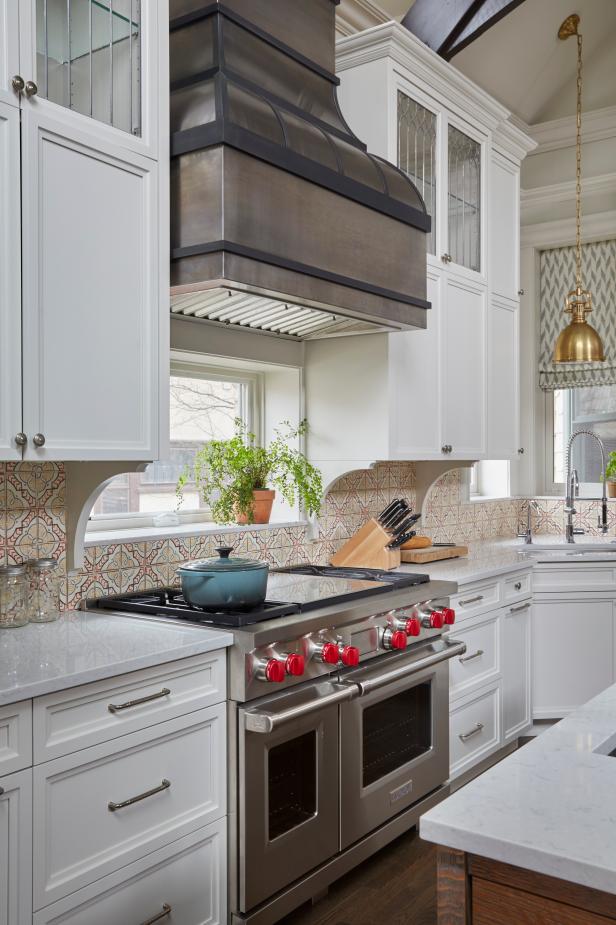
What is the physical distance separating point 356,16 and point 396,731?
2995 mm

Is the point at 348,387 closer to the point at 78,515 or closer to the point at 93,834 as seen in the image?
the point at 78,515

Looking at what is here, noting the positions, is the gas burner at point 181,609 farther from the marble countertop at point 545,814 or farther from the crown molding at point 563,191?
the crown molding at point 563,191

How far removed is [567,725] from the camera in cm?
141

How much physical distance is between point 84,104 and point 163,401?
77 cm

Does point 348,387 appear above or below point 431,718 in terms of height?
above

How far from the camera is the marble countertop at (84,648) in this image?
1674 millimetres

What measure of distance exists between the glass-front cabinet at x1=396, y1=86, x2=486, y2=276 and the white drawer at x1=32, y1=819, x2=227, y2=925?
244cm

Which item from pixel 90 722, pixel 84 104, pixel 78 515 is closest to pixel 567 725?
pixel 90 722

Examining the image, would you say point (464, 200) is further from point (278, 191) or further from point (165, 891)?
point (165, 891)

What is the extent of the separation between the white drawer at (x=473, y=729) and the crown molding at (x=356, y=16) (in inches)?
114

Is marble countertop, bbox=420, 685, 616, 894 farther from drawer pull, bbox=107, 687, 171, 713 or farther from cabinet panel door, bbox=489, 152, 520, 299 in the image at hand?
cabinet panel door, bbox=489, 152, 520, 299

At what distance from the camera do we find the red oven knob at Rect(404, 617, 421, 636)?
270cm

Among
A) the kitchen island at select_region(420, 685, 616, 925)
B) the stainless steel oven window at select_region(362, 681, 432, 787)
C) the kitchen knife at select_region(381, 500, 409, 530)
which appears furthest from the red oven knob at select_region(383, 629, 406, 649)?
the kitchen island at select_region(420, 685, 616, 925)

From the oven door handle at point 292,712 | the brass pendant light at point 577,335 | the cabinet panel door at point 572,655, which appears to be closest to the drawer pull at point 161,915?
the oven door handle at point 292,712
